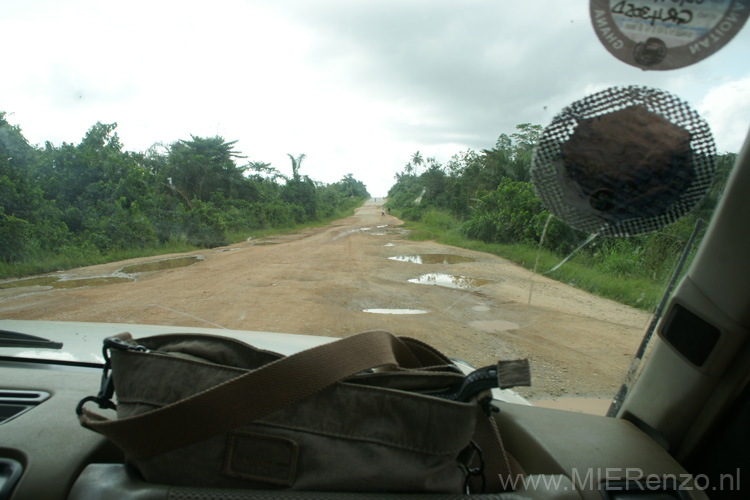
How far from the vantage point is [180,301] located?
19.3ft

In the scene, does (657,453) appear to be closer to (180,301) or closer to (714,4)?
(714,4)

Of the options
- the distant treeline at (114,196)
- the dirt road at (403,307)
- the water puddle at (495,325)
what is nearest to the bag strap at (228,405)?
the dirt road at (403,307)

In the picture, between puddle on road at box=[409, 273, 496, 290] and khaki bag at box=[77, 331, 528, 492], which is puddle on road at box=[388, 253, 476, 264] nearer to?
puddle on road at box=[409, 273, 496, 290]

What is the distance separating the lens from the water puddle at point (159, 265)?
8960 millimetres

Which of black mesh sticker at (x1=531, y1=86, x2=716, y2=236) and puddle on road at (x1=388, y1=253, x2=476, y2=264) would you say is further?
puddle on road at (x1=388, y1=253, x2=476, y2=264)

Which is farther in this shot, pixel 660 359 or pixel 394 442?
pixel 660 359

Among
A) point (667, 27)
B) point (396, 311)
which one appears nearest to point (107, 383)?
point (667, 27)

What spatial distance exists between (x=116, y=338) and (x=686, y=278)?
1.56 meters

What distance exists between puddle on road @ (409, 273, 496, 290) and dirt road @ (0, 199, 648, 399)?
0.07 meters

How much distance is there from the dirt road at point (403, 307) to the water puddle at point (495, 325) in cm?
1

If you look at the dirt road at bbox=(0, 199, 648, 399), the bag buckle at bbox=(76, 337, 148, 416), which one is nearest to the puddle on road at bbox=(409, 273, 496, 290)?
the dirt road at bbox=(0, 199, 648, 399)

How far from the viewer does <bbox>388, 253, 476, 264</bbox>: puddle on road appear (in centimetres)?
974

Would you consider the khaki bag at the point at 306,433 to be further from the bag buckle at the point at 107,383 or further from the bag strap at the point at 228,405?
the bag buckle at the point at 107,383

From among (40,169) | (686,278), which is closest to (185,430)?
(686,278)
